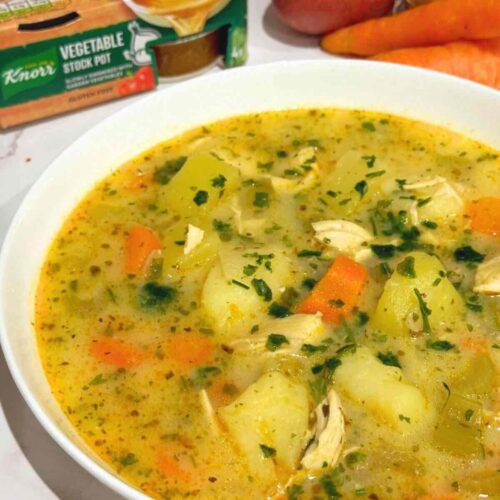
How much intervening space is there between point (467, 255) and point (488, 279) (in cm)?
13

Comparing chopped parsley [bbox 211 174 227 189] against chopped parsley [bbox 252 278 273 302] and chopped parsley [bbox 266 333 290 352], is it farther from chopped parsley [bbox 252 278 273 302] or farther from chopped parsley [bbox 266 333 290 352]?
chopped parsley [bbox 266 333 290 352]

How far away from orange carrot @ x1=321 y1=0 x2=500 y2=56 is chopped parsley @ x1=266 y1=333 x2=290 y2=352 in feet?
5.52

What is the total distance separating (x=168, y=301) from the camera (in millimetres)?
1822

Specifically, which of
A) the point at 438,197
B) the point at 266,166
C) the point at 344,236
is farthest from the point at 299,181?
the point at 438,197

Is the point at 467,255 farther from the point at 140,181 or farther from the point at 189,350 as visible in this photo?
the point at 140,181

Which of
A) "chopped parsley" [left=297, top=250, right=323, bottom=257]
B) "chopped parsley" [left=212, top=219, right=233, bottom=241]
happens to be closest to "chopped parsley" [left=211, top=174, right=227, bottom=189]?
"chopped parsley" [left=212, top=219, right=233, bottom=241]

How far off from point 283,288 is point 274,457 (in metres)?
0.48

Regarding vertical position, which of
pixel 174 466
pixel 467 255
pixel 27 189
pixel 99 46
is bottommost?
pixel 27 189

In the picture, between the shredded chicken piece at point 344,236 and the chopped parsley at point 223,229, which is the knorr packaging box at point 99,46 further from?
the shredded chicken piece at point 344,236

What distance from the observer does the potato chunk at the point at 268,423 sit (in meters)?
1.49

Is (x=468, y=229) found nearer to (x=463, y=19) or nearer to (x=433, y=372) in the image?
(x=433, y=372)

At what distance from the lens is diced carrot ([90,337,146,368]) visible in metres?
1.70

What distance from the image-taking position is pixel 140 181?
2.21m

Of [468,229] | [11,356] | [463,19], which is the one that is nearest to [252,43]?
[463,19]
